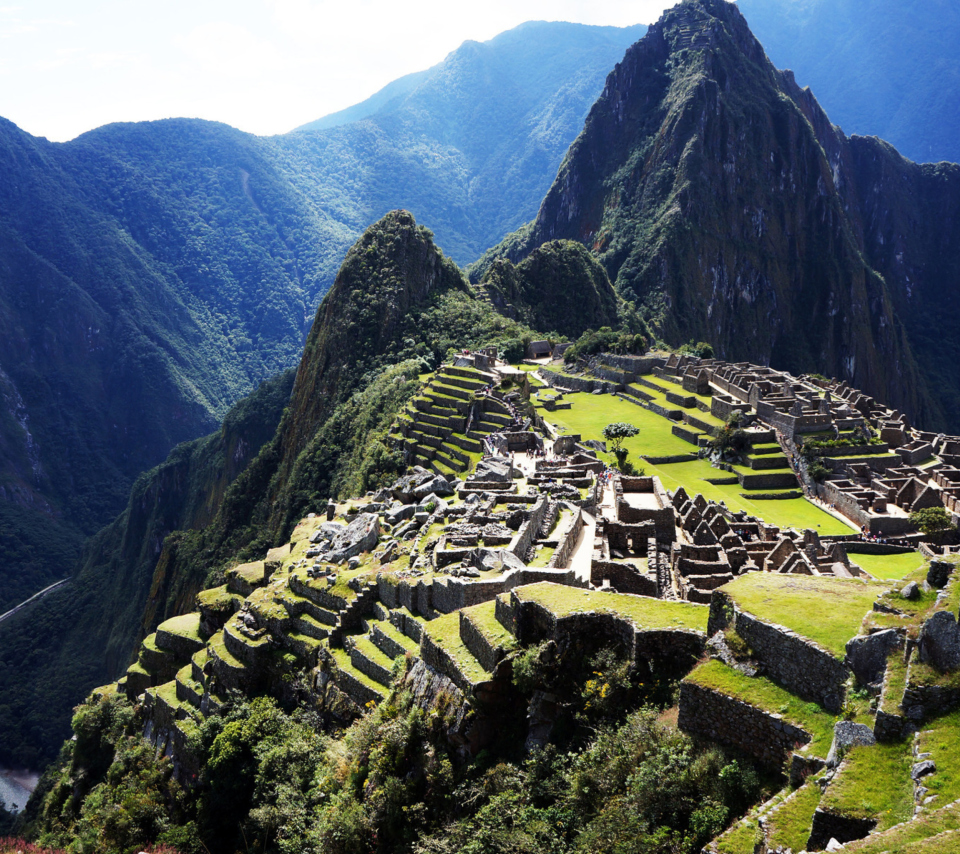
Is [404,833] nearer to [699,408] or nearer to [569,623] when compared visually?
[569,623]

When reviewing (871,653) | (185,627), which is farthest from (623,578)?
(185,627)

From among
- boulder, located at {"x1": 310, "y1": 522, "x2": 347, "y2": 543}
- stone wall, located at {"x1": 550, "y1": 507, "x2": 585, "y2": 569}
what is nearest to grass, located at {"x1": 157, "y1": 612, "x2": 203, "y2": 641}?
boulder, located at {"x1": 310, "y1": 522, "x2": 347, "y2": 543}

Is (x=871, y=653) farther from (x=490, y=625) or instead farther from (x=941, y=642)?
(x=490, y=625)

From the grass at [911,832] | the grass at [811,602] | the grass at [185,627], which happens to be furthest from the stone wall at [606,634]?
the grass at [185,627]

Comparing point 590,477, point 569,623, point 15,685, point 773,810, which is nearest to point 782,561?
point 590,477

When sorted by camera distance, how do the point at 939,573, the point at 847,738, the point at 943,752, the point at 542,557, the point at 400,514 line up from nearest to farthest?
1. the point at 943,752
2. the point at 847,738
3. the point at 939,573
4. the point at 542,557
5. the point at 400,514

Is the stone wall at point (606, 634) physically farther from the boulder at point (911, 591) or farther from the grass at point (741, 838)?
the grass at point (741, 838)
